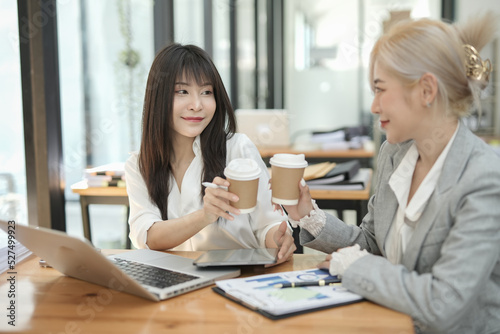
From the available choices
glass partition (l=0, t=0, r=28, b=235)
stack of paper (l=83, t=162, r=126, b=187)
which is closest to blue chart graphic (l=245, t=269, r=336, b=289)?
glass partition (l=0, t=0, r=28, b=235)

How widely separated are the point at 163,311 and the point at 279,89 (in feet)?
24.9

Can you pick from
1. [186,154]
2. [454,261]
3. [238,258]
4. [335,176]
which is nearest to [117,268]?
[238,258]

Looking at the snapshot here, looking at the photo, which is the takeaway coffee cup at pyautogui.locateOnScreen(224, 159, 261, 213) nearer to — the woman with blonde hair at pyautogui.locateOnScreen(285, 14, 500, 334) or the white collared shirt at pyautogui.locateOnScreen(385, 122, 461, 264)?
the woman with blonde hair at pyautogui.locateOnScreen(285, 14, 500, 334)

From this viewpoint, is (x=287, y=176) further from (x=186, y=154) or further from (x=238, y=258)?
(x=186, y=154)

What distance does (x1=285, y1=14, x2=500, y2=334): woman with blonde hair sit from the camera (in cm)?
117

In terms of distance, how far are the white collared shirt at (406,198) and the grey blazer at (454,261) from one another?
0.08 ft

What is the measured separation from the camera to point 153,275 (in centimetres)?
139

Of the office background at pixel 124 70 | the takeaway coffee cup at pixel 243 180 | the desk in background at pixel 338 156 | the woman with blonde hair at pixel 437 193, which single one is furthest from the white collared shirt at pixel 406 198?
the desk in background at pixel 338 156

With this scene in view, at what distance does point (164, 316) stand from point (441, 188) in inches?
27.9

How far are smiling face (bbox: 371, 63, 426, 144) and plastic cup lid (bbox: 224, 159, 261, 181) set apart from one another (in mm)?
348

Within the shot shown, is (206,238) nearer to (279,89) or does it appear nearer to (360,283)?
(360,283)

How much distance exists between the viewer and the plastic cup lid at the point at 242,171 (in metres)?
1.41

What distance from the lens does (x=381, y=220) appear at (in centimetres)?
150

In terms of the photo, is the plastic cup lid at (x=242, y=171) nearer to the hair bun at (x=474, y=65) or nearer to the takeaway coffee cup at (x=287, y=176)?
the takeaway coffee cup at (x=287, y=176)
